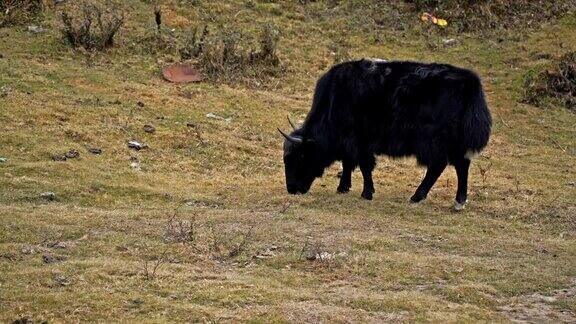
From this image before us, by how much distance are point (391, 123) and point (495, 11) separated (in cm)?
982

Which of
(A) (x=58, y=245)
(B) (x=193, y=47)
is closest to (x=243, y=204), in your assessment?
(A) (x=58, y=245)

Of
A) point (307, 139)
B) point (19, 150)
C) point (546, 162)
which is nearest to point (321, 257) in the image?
point (307, 139)

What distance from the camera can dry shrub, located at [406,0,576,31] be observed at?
18969 millimetres

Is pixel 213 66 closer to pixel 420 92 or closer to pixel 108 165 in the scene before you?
pixel 108 165

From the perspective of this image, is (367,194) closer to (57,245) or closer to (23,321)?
(57,245)

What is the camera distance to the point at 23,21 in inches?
652

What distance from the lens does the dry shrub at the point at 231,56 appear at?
15617 millimetres

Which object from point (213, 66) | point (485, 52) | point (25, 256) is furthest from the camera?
point (485, 52)

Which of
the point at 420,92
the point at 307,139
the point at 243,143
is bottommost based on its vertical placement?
the point at 243,143

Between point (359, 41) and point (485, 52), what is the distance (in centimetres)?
252

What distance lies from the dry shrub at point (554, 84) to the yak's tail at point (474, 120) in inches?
243

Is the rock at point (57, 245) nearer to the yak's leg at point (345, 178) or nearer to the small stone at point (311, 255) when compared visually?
the small stone at point (311, 255)

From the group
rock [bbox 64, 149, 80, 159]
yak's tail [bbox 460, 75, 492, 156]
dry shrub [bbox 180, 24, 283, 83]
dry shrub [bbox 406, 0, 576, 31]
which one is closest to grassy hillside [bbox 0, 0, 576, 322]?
rock [bbox 64, 149, 80, 159]

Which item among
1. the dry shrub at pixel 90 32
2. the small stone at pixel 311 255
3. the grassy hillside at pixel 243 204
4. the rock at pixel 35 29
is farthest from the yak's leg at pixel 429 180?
the rock at pixel 35 29
